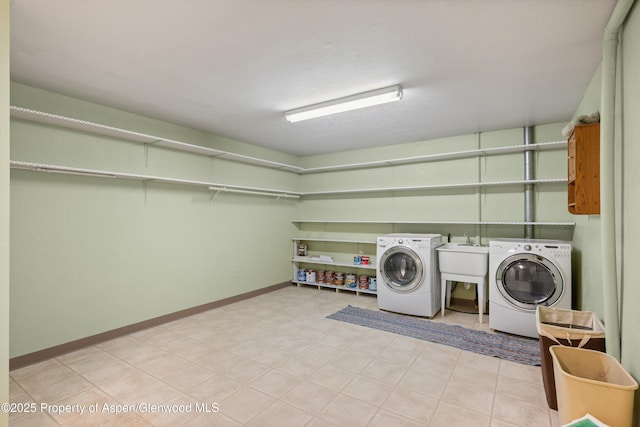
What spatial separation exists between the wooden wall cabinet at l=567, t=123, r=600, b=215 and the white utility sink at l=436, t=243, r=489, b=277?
4.61ft

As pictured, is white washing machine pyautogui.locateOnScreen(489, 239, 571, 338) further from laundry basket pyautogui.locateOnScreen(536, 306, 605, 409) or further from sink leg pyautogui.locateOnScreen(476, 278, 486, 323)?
laundry basket pyautogui.locateOnScreen(536, 306, 605, 409)

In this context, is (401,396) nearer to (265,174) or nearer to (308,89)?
(308,89)

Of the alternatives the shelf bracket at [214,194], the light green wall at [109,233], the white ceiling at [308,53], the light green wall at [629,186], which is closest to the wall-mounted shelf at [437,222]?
the white ceiling at [308,53]

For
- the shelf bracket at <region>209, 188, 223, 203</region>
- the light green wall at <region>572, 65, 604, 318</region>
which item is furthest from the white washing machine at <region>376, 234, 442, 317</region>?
the shelf bracket at <region>209, 188, 223, 203</region>

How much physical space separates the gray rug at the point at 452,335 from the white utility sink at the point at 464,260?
2.08 feet

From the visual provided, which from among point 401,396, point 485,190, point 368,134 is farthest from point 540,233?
point 401,396

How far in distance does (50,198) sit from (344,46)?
283 centimetres

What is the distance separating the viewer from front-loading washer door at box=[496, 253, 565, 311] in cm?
302

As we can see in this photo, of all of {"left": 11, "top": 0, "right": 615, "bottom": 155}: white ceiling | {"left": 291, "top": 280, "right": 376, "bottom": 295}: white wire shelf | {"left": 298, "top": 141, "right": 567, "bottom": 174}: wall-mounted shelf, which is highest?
{"left": 11, "top": 0, "right": 615, "bottom": 155}: white ceiling

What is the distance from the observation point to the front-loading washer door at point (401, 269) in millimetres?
3783

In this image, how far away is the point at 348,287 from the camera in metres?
4.93

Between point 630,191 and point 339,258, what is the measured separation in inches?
158

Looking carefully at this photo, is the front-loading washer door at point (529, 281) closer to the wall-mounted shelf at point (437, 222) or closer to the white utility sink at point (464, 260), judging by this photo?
the white utility sink at point (464, 260)

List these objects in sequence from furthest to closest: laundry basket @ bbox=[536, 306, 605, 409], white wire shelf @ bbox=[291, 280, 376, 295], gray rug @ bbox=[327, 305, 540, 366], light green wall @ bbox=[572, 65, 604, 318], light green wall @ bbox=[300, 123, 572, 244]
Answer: white wire shelf @ bbox=[291, 280, 376, 295] < light green wall @ bbox=[300, 123, 572, 244] < gray rug @ bbox=[327, 305, 540, 366] < light green wall @ bbox=[572, 65, 604, 318] < laundry basket @ bbox=[536, 306, 605, 409]
